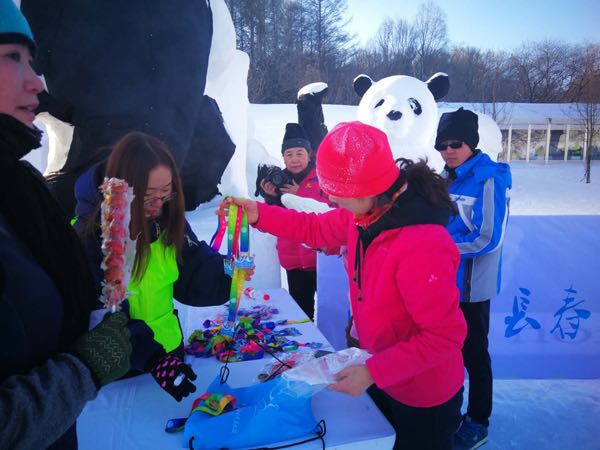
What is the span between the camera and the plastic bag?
104cm

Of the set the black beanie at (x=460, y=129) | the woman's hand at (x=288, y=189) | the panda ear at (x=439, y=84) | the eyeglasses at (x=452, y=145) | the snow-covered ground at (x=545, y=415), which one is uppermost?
the panda ear at (x=439, y=84)

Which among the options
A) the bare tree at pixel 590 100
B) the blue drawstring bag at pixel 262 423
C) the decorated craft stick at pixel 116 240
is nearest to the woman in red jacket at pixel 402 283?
the blue drawstring bag at pixel 262 423

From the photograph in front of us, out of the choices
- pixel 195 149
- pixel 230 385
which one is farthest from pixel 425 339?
pixel 195 149

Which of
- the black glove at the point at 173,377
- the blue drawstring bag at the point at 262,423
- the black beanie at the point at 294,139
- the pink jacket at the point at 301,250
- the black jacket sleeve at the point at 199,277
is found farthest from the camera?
the black beanie at the point at 294,139

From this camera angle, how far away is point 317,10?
17047mm

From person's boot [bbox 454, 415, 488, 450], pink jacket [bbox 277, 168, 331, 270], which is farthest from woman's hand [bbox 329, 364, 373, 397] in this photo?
pink jacket [bbox 277, 168, 331, 270]

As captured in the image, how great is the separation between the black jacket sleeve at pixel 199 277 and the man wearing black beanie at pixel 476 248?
1.15m

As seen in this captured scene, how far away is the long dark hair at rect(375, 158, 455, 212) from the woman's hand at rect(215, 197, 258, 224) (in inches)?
21.8

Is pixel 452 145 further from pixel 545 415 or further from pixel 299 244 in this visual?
pixel 545 415

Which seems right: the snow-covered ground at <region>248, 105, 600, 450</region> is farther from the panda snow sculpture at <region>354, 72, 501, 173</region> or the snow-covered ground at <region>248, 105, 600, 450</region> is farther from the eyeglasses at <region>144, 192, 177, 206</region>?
the panda snow sculpture at <region>354, 72, 501, 173</region>

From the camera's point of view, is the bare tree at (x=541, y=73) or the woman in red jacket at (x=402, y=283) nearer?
the woman in red jacket at (x=402, y=283)

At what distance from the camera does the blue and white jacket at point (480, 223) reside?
1.88 metres

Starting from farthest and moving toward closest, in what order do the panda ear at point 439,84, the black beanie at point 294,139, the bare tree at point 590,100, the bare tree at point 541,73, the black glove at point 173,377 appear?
1. the bare tree at point 541,73
2. the bare tree at point 590,100
3. the panda ear at point 439,84
4. the black beanie at point 294,139
5. the black glove at point 173,377

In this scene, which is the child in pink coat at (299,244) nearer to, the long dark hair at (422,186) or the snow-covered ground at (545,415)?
the snow-covered ground at (545,415)
